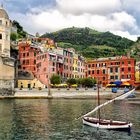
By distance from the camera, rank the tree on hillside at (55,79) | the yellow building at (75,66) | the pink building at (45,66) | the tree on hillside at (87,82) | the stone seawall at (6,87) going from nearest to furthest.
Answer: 1. the stone seawall at (6,87)
2. the tree on hillside at (55,79)
3. the pink building at (45,66)
4. the tree on hillside at (87,82)
5. the yellow building at (75,66)

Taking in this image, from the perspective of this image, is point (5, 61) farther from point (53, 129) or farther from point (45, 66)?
point (53, 129)

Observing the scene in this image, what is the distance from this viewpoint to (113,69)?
15488 cm

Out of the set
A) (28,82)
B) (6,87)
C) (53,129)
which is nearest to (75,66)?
(28,82)

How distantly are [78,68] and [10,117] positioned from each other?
98699 mm

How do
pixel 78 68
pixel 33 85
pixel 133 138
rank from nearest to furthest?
pixel 133 138, pixel 33 85, pixel 78 68

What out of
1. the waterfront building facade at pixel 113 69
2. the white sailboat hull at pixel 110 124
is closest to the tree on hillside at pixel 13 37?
the waterfront building facade at pixel 113 69

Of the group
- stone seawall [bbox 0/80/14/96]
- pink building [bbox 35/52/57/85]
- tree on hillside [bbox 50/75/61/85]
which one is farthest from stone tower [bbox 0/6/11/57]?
tree on hillside [bbox 50/75/61/85]

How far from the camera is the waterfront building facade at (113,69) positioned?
495 ft

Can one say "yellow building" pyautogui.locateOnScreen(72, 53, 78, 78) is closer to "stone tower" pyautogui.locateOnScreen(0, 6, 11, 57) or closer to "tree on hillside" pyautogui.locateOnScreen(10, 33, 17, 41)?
"tree on hillside" pyautogui.locateOnScreen(10, 33, 17, 41)

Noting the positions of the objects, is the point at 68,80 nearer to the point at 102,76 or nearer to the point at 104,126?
the point at 102,76

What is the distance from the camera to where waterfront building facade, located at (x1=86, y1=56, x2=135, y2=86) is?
495 feet

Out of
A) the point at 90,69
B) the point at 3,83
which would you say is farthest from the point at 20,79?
the point at 90,69

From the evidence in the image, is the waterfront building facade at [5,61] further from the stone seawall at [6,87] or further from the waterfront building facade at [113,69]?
the waterfront building facade at [113,69]

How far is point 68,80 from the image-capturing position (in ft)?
471
